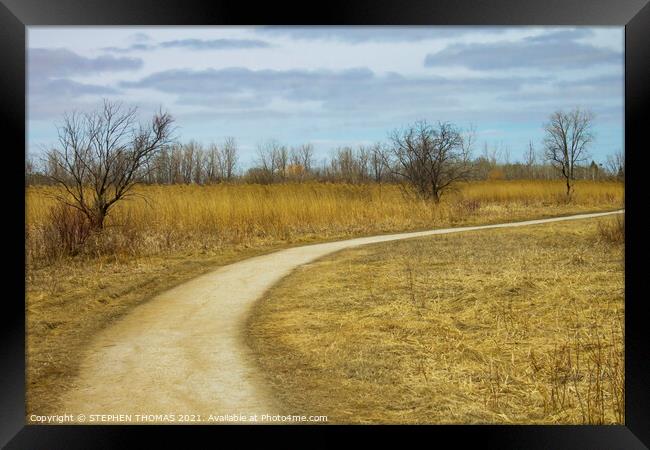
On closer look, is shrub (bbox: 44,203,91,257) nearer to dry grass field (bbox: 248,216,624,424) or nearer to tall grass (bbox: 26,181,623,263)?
tall grass (bbox: 26,181,623,263)

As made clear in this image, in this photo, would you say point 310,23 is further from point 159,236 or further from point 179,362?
point 159,236

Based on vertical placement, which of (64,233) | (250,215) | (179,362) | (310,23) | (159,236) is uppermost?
(310,23)

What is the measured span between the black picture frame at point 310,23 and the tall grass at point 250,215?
19.4 feet

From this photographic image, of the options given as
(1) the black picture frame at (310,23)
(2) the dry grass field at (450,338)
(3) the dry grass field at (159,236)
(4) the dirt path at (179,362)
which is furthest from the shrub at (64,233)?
(1) the black picture frame at (310,23)

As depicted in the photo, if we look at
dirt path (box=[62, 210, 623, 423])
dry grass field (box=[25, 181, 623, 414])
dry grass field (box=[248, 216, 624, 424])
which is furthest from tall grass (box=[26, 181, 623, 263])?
dry grass field (box=[248, 216, 624, 424])

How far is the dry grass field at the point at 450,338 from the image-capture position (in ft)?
15.8

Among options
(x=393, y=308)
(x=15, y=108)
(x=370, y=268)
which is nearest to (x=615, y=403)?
(x=393, y=308)

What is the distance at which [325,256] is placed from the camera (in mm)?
12133

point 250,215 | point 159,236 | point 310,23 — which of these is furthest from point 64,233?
point 310,23

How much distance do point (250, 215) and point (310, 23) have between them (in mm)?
12099

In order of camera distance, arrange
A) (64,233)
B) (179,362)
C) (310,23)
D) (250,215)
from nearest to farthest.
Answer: (310,23), (179,362), (64,233), (250,215)

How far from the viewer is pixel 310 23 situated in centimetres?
412

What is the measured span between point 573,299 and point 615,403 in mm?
3285

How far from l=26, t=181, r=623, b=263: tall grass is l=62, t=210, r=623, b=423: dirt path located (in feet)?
11.8
